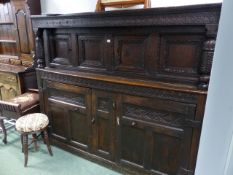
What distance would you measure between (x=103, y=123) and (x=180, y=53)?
42.0 inches

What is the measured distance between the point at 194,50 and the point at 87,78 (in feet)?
3.48

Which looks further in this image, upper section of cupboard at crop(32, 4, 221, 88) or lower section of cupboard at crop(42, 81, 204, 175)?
lower section of cupboard at crop(42, 81, 204, 175)

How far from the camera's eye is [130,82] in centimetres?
172

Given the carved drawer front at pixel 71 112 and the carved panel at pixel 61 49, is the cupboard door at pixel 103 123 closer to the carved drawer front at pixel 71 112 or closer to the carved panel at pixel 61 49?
the carved drawer front at pixel 71 112

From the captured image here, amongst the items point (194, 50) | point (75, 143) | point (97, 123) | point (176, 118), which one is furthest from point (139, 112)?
point (75, 143)

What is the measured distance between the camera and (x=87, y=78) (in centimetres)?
194

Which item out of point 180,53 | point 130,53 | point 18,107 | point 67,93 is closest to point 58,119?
point 67,93

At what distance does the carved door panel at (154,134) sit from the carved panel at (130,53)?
31 centimetres

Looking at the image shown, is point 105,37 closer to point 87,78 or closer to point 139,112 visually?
point 87,78

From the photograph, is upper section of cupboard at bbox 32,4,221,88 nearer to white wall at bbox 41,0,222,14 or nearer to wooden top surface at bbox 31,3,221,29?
wooden top surface at bbox 31,3,221,29

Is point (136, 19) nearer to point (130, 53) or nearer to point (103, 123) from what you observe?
point (130, 53)

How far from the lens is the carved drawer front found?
2.09m

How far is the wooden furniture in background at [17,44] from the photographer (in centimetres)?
289

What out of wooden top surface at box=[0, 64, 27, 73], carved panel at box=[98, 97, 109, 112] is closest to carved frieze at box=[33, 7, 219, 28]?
carved panel at box=[98, 97, 109, 112]
